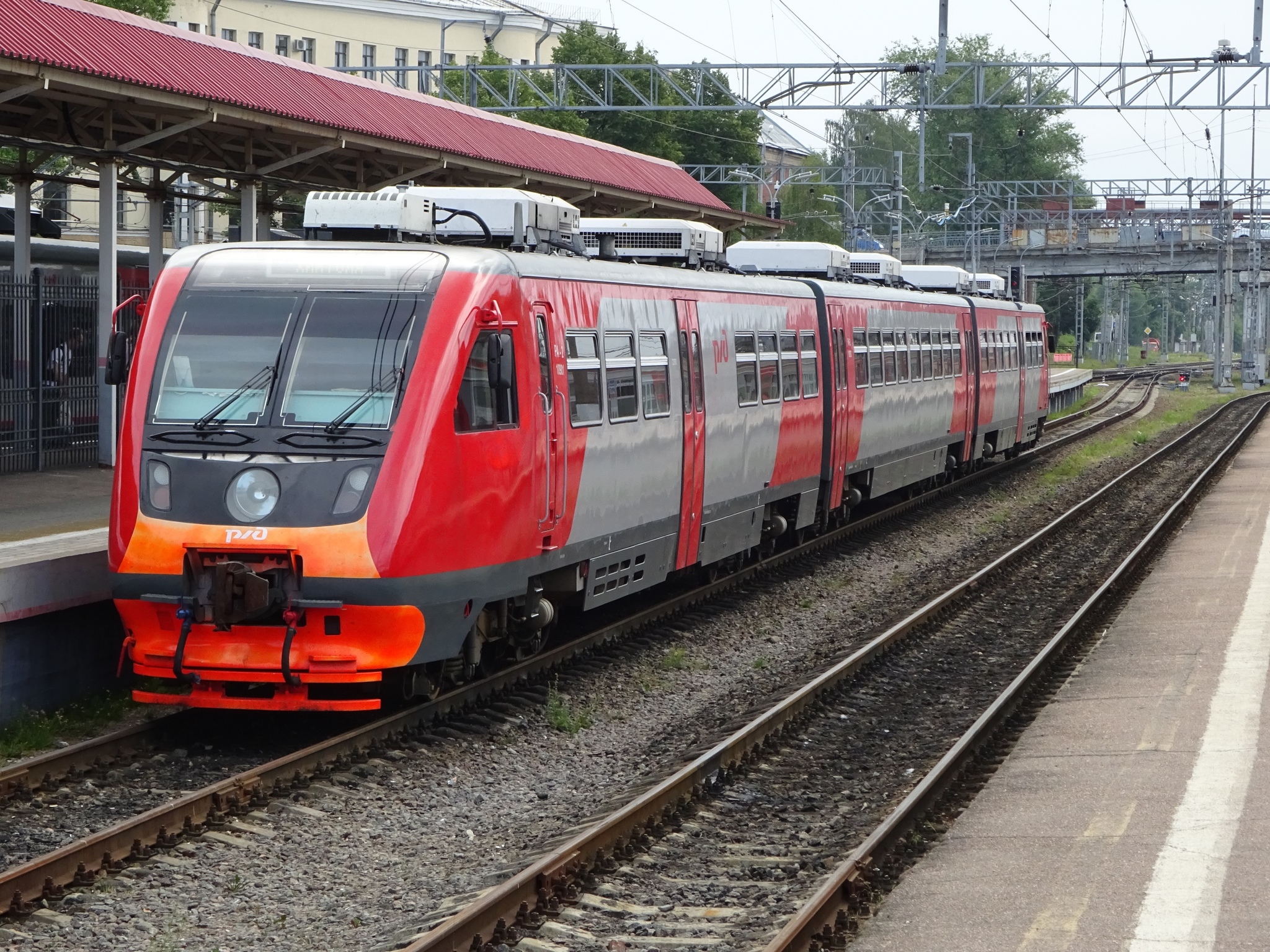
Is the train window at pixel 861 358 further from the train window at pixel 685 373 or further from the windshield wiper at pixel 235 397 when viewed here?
the windshield wiper at pixel 235 397

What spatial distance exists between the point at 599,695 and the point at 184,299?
3755mm

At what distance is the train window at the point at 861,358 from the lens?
19400mm

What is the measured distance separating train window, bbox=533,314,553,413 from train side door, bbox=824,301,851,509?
765cm

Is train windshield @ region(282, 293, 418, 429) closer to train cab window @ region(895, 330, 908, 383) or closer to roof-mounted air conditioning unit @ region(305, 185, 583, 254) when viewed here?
roof-mounted air conditioning unit @ region(305, 185, 583, 254)

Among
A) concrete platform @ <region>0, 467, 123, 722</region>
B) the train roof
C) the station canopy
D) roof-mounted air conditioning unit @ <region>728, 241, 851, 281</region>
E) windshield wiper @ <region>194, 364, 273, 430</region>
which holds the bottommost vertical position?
concrete platform @ <region>0, 467, 123, 722</region>

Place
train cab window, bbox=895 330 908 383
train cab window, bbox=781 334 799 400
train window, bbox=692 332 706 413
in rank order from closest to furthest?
1. train window, bbox=692 332 706 413
2. train cab window, bbox=781 334 799 400
3. train cab window, bbox=895 330 908 383

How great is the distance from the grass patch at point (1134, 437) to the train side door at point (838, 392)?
10.2 meters

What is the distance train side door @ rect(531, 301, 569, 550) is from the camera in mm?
10734

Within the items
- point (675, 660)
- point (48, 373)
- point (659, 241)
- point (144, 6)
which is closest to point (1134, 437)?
point (144, 6)

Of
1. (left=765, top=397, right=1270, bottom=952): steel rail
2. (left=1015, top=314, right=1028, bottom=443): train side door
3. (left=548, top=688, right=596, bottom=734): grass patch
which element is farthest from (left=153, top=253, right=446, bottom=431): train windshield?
(left=1015, top=314, right=1028, bottom=443): train side door

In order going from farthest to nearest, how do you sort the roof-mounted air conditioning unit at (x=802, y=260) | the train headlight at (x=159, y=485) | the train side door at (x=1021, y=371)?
1. the train side door at (x=1021, y=371)
2. the roof-mounted air conditioning unit at (x=802, y=260)
3. the train headlight at (x=159, y=485)

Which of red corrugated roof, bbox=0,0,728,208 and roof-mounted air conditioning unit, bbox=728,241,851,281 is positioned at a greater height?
red corrugated roof, bbox=0,0,728,208

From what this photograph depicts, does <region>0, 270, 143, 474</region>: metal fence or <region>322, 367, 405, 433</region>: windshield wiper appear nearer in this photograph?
<region>322, 367, 405, 433</region>: windshield wiper

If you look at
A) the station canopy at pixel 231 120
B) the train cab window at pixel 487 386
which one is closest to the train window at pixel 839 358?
the station canopy at pixel 231 120
